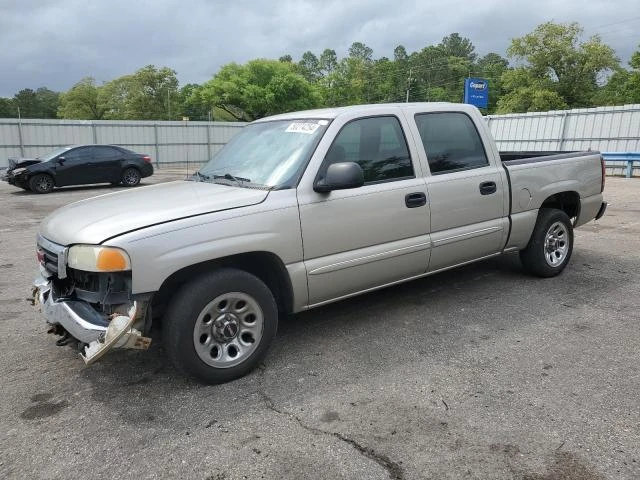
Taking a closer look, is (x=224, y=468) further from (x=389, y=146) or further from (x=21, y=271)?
(x=21, y=271)

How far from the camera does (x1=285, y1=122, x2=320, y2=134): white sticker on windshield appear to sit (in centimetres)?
398

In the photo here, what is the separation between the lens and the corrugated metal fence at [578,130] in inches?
762

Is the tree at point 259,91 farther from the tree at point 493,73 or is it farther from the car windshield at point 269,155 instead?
→ the car windshield at point 269,155

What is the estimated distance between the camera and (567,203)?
5.82m

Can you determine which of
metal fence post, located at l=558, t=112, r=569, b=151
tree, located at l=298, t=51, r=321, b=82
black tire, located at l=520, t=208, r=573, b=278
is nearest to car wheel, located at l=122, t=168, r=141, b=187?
black tire, located at l=520, t=208, r=573, b=278

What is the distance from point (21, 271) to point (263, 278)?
4250mm

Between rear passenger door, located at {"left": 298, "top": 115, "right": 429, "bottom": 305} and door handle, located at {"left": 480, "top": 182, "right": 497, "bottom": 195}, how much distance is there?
735 millimetres

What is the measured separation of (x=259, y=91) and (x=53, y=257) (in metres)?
55.7

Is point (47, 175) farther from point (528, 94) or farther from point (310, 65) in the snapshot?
point (310, 65)

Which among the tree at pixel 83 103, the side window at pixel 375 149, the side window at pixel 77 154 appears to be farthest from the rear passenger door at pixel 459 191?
the tree at pixel 83 103

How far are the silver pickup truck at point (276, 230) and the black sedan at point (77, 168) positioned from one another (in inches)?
499

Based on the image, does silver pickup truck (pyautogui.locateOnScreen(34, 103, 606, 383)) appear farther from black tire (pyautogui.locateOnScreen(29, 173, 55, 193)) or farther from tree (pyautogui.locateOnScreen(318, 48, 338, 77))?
tree (pyautogui.locateOnScreen(318, 48, 338, 77))

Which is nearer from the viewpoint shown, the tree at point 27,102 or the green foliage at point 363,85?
the green foliage at point 363,85

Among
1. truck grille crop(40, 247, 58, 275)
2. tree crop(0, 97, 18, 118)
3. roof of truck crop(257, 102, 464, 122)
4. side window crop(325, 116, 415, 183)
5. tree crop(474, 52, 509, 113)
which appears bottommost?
truck grille crop(40, 247, 58, 275)
